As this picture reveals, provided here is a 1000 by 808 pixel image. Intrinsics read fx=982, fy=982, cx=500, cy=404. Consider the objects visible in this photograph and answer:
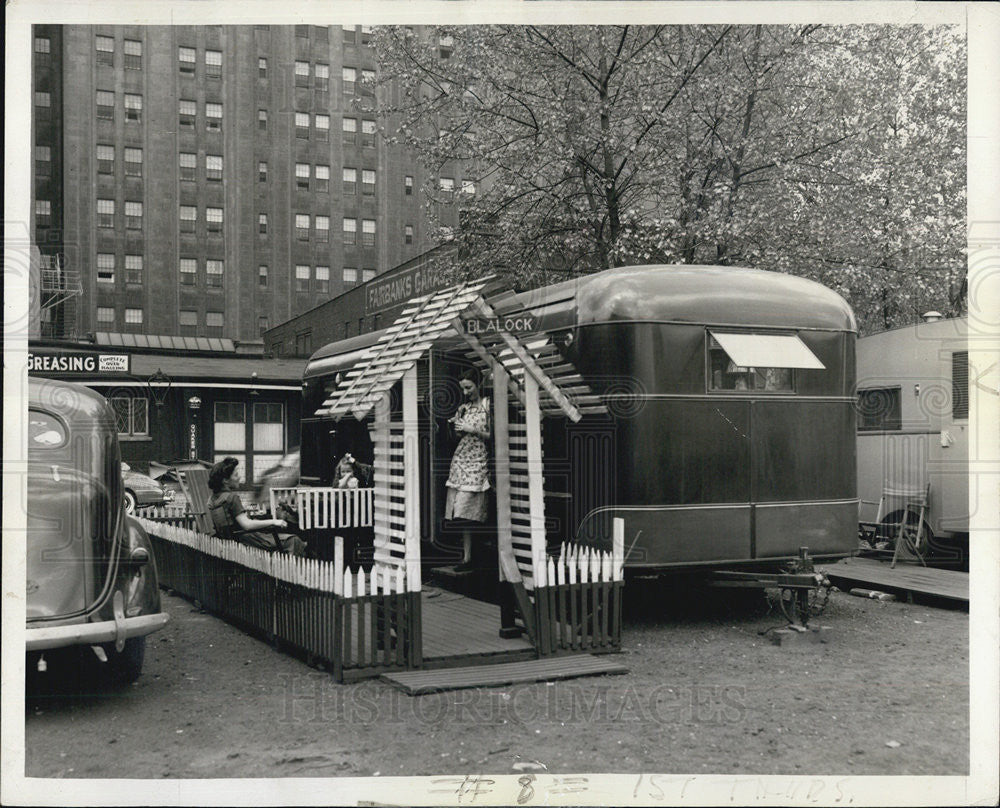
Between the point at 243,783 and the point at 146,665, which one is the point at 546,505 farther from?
the point at 243,783

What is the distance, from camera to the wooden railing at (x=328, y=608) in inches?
273

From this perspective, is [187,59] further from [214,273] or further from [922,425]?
[922,425]

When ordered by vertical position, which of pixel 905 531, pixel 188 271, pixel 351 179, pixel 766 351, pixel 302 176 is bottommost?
pixel 905 531

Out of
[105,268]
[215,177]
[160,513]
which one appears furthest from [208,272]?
[160,513]

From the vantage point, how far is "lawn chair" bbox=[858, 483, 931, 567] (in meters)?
12.8

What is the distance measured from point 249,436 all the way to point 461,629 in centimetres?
2558

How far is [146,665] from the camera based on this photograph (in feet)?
25.6

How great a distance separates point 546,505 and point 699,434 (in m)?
1.70

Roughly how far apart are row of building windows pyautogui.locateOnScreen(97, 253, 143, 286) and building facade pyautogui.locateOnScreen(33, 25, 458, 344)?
0.28 ft

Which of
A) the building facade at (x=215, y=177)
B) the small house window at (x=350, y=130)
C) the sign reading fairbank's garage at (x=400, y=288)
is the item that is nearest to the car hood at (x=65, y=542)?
the sign reading fairbank's garage at (x=400, y=288)

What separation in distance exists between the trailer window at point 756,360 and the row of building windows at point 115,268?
53732 millimetres

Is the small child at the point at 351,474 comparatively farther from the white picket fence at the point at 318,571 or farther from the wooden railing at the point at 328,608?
the wooden railing at the point at 328,608

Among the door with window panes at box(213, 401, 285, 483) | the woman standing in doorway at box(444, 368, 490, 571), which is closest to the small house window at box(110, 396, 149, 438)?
the door with window panes at box(213, 401, 285, 483)

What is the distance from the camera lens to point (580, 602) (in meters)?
7.89
